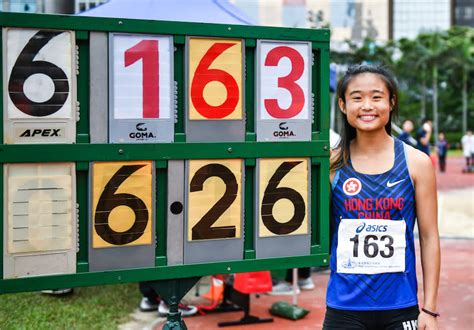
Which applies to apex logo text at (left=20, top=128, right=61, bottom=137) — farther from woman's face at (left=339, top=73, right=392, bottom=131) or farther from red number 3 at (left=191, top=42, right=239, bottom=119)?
woman's face at (left=339, top=73, right=392, bottom=131)

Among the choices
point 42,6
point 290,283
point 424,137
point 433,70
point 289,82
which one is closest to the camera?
point 289,82

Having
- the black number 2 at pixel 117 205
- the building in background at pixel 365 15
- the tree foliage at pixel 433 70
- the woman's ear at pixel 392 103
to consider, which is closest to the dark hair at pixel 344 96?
the woman's ear at pixel 392 103

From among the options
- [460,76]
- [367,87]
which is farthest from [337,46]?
[367,87]

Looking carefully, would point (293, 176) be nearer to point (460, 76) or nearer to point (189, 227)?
point (189, 227)

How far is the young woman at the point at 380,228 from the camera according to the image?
2553 millimetres

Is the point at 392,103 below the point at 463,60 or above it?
below

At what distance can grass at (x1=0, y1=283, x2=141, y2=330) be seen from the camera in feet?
18.1

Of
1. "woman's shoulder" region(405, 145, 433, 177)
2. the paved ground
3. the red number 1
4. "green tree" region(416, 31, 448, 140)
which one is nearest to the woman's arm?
"woman's shoulder" region(405, 145, 433, 177)

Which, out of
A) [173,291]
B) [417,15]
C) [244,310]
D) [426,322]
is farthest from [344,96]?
[417,15]

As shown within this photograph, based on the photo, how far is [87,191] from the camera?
2404 millimetres

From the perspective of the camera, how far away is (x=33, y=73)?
2.31 m

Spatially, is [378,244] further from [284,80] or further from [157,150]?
[157,150]

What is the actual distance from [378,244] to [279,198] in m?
0.44

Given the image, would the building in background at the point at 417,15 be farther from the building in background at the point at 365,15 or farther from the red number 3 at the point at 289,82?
the red number 3 at the point at 289,82
